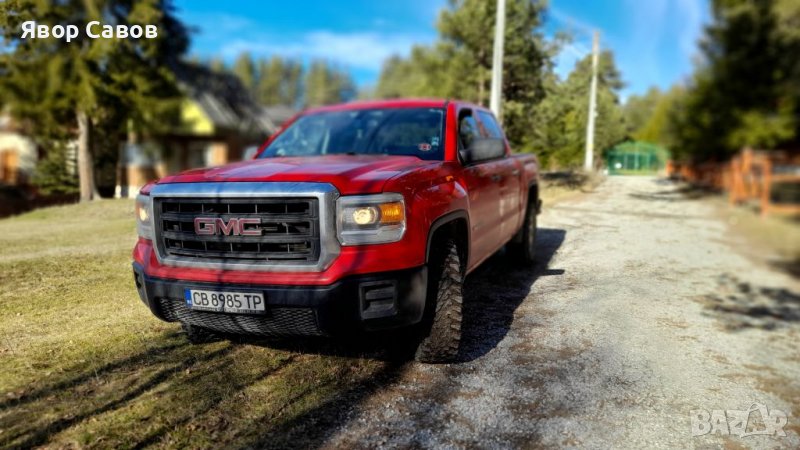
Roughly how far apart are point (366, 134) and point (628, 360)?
108 inches

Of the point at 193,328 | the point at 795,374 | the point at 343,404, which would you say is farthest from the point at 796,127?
the point at 193,328

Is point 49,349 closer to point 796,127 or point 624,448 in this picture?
point 624,448

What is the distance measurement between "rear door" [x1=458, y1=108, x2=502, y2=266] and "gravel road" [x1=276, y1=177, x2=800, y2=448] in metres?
0.70

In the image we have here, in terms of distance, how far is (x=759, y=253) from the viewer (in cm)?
98

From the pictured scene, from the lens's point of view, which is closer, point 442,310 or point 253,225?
point 253,225

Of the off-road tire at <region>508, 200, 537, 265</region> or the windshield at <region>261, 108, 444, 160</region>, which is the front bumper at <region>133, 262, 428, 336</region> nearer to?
the windshield at <region>261, 108, 444, 160</region>

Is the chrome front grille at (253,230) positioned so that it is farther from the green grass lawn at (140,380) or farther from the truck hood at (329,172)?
the green grass lawn at (140,380)

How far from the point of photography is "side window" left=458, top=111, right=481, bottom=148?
177 inches

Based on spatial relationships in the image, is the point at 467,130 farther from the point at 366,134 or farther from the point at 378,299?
the point at 378,299

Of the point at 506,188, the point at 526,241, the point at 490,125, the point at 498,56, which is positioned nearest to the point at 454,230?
the point at 506,188

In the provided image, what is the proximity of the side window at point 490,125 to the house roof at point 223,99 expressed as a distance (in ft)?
73.4

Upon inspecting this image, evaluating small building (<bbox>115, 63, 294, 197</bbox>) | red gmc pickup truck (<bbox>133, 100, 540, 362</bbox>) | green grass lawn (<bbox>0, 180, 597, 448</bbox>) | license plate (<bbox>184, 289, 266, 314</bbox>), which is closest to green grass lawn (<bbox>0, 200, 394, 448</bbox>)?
green grass lawn (<bbox>0, 180, 597, 448</bbox>)

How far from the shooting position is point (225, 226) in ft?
9.98

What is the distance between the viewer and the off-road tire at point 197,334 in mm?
3783
